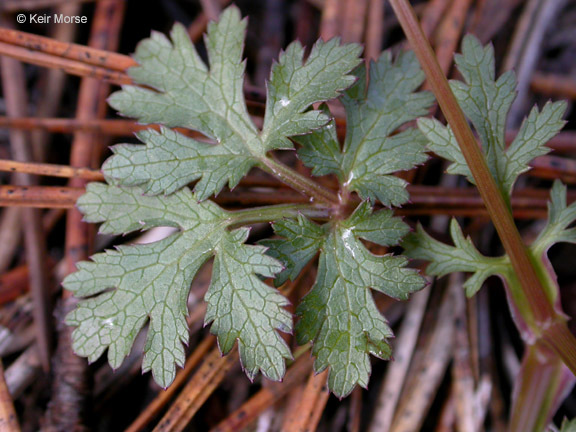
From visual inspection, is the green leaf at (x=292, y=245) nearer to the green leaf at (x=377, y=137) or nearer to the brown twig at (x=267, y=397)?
the green leaf at (x=377, y=137)

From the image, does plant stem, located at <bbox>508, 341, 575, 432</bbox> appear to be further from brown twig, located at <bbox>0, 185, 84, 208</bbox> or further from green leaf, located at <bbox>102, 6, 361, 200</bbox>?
brown twig, located at <bbox>0, 185, 84, 208</bbox>

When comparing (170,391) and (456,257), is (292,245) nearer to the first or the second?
(456,257)

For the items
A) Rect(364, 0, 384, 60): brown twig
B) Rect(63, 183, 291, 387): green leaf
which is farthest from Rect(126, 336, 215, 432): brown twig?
Rect(364, 0, 384, 60): brown twig

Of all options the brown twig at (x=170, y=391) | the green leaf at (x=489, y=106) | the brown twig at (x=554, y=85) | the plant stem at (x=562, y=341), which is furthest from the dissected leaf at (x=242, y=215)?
the brown twig at (x=554, y=85)

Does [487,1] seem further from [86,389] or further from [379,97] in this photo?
[86,389]

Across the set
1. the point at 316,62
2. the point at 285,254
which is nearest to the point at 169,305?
the point at 285,254
